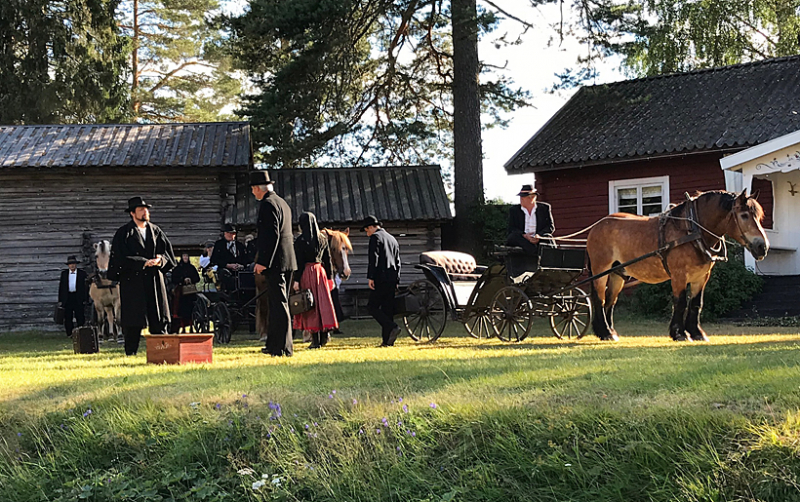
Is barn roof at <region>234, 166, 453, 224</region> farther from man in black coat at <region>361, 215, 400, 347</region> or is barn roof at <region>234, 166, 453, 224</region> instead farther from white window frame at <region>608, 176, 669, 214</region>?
man in black coat at <region>361, 215, 400, 347</region>

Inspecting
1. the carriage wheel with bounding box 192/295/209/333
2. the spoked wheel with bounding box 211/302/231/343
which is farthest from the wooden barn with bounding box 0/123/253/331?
the spoked wheel with bounding box 211/302/231/343

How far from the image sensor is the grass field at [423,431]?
5.31m

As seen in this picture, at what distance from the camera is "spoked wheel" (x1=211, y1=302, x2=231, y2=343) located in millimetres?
14602

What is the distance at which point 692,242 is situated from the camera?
10648 mm

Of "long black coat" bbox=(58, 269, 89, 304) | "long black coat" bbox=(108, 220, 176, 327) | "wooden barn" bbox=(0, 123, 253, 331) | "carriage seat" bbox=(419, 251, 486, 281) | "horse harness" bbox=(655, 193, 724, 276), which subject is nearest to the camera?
"horse harness" bbox=(655, 193, 724, 276)

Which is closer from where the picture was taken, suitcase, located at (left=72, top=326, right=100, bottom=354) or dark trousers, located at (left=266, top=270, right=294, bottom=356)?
dark trousers, located at (left=266, top=270, right=294, bottom=356)

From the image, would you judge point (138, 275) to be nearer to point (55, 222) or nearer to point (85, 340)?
point (85, 340)

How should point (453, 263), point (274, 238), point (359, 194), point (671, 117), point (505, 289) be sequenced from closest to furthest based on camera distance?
point (274, 238), point (505, 289), point (453, 263), point (671, 117), point (359, 194)

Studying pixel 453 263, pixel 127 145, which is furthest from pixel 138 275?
pixel 127 145

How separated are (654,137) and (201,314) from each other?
460 inches

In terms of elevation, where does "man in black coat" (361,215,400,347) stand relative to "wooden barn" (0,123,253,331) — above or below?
below

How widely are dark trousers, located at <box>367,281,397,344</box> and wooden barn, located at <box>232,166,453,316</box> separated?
835cm

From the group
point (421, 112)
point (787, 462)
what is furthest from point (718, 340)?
point (421, 112)

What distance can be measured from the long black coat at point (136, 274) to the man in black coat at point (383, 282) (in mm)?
2892
